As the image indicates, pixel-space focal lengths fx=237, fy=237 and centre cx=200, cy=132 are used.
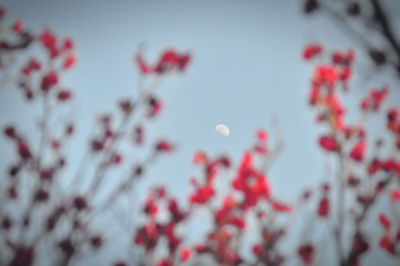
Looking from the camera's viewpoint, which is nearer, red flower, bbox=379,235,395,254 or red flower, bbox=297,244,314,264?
red flower, bbox=379,235,395,254

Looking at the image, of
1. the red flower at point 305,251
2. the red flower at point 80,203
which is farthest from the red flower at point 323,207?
the red flower at point 80,203

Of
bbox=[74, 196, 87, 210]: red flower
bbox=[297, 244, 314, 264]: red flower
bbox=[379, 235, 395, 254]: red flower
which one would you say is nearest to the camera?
bbox=[74, 196, 87, 210]: red flower

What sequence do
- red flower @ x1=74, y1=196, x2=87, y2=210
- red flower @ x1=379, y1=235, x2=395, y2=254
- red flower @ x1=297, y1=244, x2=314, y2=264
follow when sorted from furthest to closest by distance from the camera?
red flower @ x1=297, y1=244, x2=314, y2=264 < red flower @ x1=379, y1=235, x2=395, y2=254 < red flower @ x1=74, y1=196, x2=87, y2=210

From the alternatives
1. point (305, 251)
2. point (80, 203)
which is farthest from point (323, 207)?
point (80, 203)

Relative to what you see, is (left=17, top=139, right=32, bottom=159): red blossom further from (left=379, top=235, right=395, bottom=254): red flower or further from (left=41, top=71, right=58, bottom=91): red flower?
(left=379, top=235, right=395, bottom=254): red flower

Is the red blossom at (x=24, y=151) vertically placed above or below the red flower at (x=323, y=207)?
above

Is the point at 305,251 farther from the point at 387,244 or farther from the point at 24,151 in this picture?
the point at 24,151

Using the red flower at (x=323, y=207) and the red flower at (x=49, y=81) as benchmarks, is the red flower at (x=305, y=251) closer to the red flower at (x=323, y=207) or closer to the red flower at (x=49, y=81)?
the red flower at (x=323, y=207)

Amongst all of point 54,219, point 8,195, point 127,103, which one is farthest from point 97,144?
point 8,195

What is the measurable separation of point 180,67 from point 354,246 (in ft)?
10.7

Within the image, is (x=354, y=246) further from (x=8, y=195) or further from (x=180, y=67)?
(x=8, y=195)

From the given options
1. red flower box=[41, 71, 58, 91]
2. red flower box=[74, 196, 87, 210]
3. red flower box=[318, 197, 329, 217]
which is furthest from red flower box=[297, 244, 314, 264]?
red flower box=[41, 71, 58, 91]

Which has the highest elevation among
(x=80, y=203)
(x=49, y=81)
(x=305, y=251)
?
(x=49, y=81)

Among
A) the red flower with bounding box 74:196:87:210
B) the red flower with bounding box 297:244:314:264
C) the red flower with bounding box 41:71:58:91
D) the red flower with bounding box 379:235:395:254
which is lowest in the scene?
the red flower with bounding box 297:244:314:264
